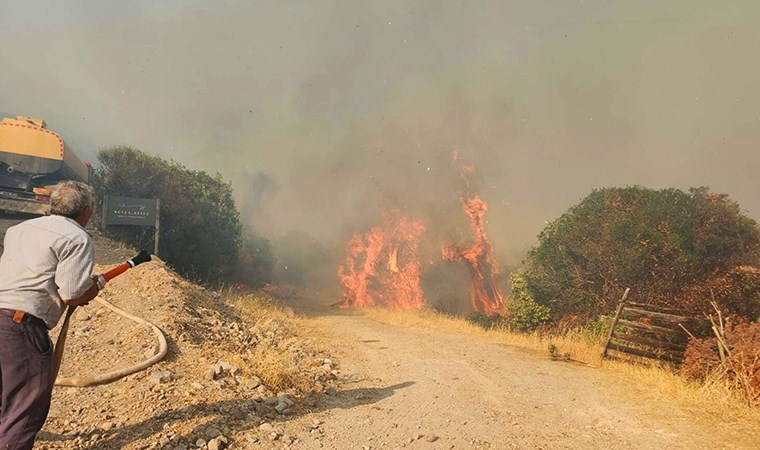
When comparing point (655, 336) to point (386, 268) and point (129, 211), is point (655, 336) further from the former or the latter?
point (386, 268)

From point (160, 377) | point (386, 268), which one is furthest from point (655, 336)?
point (386, 268)

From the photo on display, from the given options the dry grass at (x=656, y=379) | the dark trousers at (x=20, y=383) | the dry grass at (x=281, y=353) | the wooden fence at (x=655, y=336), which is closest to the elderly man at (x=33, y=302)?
the dark trousers at (x=20, y=383)

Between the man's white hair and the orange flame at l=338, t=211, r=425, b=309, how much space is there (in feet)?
91.0

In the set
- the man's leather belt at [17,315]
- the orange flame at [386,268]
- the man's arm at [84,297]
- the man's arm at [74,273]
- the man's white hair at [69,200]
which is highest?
the man's white hair at [69,200]

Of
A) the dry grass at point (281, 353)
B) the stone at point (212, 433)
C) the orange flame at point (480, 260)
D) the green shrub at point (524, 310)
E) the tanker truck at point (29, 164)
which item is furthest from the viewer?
the orange flame at point (480, 260)

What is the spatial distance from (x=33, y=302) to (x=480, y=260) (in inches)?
1183

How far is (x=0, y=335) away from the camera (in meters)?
3.22

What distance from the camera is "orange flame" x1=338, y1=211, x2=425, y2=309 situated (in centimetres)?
3173

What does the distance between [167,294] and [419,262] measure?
24.8m

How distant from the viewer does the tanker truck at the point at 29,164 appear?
645 inches

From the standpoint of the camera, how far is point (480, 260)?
31.6 metres

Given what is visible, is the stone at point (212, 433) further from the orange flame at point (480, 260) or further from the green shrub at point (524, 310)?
the orange flame at point (480, 260)

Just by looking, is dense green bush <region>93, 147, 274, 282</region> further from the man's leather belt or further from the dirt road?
the man's leather belt

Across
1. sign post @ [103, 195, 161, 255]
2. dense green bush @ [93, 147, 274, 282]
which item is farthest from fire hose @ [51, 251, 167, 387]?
dense green bush @ [93, 147, 274, 282]
